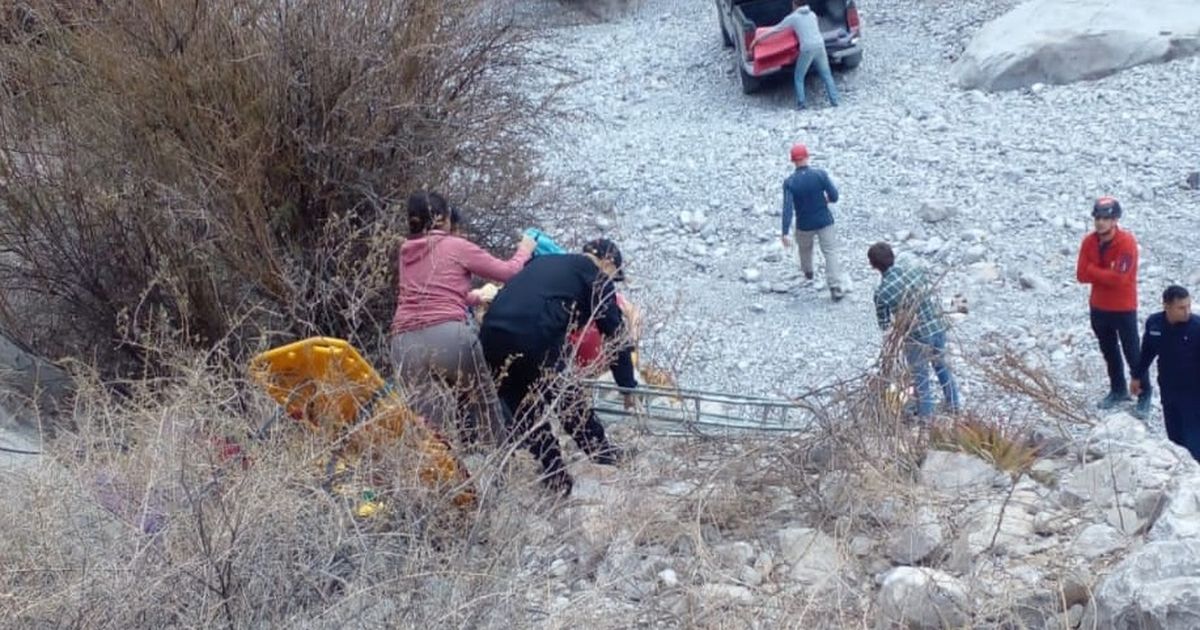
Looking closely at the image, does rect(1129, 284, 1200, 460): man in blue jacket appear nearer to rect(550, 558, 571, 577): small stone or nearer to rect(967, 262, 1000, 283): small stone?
rect(967, 262, 1000, 283): small stone

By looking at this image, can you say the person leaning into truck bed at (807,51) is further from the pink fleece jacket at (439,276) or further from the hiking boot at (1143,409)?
the pink fleece jacket at (439,276)

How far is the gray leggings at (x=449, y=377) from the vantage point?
5.57 m

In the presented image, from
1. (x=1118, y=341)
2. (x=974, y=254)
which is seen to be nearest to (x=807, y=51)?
(x=974, y=254)

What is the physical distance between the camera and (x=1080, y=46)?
47.3 ft

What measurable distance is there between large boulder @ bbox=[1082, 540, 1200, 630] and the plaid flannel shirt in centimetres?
218

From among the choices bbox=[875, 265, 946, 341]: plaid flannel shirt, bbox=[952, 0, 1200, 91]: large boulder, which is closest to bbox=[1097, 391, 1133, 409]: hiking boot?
bbox=[875, 265, 946, 341]: plaid flannel shirt

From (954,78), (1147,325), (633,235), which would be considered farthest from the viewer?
(954,78)

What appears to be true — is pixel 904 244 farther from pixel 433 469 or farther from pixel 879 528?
pixel 433 469

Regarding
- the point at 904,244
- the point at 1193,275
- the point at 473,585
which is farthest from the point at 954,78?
the point at 473,585

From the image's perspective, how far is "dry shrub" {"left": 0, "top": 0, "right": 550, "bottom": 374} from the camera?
8.16m

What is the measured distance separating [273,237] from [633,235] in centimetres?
457

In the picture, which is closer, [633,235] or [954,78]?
[633,235]

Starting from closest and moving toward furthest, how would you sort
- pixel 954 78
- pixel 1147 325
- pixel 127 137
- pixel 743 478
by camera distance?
pixel 743 478 → pixel 1147 325 → pixel 127 137 → pixel 954 78

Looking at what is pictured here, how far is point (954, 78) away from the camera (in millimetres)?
14969
